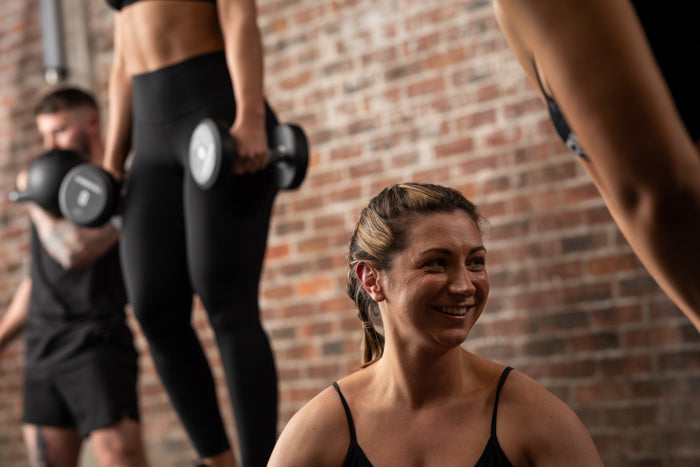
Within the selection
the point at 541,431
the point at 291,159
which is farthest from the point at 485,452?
the point at 291,159

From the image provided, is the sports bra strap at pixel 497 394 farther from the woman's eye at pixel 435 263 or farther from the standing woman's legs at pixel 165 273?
the standing woman's legs at pixel 165 273

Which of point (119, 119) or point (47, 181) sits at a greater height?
point (119, 119)

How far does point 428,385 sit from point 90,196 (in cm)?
111

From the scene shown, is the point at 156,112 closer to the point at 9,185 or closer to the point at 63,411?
the point at 63,411

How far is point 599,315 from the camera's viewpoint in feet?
7.99

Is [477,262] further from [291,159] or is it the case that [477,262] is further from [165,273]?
[165,273]

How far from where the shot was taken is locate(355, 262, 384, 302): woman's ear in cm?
140

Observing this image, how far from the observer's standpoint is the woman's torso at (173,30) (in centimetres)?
196

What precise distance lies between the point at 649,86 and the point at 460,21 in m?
2.25

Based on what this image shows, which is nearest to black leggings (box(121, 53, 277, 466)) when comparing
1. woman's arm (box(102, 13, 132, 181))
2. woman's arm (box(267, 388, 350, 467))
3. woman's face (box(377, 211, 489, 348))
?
woman's arm (box(102, 13, 132, 181))

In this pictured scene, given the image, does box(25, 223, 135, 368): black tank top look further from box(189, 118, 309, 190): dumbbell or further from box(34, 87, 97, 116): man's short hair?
box(189, 118, 309, 190): dumbbell

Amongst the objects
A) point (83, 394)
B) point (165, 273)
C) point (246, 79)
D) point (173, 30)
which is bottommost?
point (83, 394)

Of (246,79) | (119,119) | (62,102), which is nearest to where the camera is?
(246,79)

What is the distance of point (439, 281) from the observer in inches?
51.3
